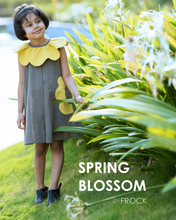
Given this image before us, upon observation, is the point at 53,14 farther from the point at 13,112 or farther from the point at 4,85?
the point at 13,112

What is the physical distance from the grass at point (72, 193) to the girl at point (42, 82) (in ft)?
0.37

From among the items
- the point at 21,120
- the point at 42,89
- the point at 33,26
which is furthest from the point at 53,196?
the point at 33,26

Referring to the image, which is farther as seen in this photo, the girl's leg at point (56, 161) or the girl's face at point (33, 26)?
the girl's leg at point (56, 161)

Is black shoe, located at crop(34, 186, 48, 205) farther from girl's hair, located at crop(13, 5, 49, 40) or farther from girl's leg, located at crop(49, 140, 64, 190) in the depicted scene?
girl's hair, located at crop(13, 5, 49, 40)

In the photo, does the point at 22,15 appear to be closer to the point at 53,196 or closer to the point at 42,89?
the point at 42,89

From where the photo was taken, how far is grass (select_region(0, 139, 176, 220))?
1.54 metres

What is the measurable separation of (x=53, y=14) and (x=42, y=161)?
13716 mm

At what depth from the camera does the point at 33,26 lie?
182cm

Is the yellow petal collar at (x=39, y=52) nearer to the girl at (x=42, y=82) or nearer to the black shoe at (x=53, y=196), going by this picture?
the girl at (x=42, y=82)

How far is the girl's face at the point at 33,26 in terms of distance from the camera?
182cm

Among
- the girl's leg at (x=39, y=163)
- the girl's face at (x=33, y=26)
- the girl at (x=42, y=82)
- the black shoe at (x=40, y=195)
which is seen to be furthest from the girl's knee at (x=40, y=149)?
the girl's face at (x=33, y=26)

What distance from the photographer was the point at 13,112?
479 cm

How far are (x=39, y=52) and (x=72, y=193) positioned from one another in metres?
0.92

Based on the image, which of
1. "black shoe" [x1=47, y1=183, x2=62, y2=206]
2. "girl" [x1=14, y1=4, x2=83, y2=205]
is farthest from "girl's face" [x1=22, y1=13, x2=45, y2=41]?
"black shoe" [x1=47, y1=183, x2=62, y2=206]
